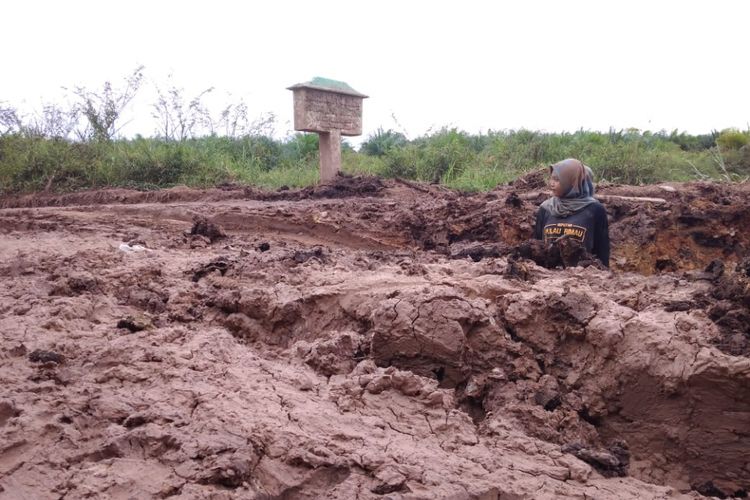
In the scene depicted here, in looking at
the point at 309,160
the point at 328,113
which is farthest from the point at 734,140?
the point at 328,113

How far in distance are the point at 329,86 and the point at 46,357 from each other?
23.9ft

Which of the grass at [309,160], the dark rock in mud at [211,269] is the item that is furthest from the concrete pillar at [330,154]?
the dark rock in mud at [211,269]

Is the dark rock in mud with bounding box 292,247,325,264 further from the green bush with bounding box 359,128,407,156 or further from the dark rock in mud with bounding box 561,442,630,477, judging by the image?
the green bush with bounding box 359,128,407,156

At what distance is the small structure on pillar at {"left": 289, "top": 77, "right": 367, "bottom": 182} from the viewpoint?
8953 millimetres

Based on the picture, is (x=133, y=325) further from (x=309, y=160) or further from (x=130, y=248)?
(x=309, y=160)

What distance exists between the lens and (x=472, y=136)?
15516 mm

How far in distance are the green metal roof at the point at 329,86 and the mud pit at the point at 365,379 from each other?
5.25 meters

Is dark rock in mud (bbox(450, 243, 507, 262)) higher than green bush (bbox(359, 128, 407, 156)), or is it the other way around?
green bush (bbox(359, 128, 407, 156))

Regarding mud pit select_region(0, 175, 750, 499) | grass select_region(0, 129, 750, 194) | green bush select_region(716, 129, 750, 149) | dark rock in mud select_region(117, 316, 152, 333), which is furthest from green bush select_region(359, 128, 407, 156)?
dark rock in mud select_region(117, 316, 152, 333)

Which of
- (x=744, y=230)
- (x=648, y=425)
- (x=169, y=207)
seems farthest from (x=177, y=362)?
(x=744, y=230)

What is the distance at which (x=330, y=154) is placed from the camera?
9477 millimetres

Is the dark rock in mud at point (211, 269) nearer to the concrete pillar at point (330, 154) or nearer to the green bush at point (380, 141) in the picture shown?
the concrete pillar at point (330, 154)

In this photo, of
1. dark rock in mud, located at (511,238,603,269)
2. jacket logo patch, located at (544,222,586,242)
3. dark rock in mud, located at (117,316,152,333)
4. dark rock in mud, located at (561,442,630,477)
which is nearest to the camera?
dark rock in mud, located at (561,442,630,477)

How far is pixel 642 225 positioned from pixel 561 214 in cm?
236
